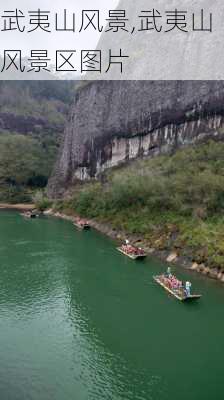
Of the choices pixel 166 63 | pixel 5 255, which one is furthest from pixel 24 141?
pixel 5 255

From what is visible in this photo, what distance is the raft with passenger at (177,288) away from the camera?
23.3m

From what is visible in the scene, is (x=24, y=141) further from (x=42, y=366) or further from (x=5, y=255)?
(x=42, y=366)

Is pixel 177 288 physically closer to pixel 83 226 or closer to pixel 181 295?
pixel 181 295

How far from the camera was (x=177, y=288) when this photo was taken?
80.4 ft

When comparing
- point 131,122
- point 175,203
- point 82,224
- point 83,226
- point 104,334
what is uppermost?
point 131,122

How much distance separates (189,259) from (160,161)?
2127 centimetres

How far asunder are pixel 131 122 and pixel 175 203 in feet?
86.6

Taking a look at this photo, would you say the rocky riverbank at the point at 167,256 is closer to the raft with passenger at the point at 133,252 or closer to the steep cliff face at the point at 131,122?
the raft with passenger at the point at 133,252

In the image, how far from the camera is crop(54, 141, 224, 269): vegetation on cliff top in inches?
1256

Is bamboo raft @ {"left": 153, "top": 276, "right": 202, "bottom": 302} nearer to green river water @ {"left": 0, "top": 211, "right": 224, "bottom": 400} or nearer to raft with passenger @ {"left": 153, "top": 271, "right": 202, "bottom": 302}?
raft with passenger @ {"left": 153, "top": 271, "right": 202, "bottom": 302}

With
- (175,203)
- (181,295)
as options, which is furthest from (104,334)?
(175,203)

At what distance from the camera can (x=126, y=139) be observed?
62.0 m

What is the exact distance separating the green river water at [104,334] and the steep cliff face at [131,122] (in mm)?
24050

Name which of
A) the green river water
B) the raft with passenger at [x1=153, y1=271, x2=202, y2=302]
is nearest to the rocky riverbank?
the green river water
